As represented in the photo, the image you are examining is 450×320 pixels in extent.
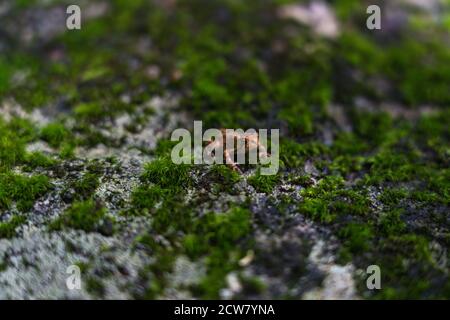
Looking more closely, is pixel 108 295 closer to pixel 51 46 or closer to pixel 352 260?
pixel 352 260

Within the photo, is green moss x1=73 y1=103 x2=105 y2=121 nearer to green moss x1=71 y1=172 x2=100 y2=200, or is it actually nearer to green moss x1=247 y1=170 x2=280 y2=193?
green moss x1=71 y1=172 x2=100 y2=200

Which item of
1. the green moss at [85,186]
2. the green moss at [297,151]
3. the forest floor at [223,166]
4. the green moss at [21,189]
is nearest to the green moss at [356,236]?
the forest floor at [223,166]

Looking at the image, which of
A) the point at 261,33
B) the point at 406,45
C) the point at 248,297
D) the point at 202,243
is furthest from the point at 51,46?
the point at 406,45

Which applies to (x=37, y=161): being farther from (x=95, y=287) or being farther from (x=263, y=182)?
(x=263, y=182)

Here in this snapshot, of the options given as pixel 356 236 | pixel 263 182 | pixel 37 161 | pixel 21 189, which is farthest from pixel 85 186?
pixel 356 236

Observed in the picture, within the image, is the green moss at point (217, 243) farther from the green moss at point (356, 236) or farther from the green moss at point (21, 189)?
the green moss at point (21, 189)
